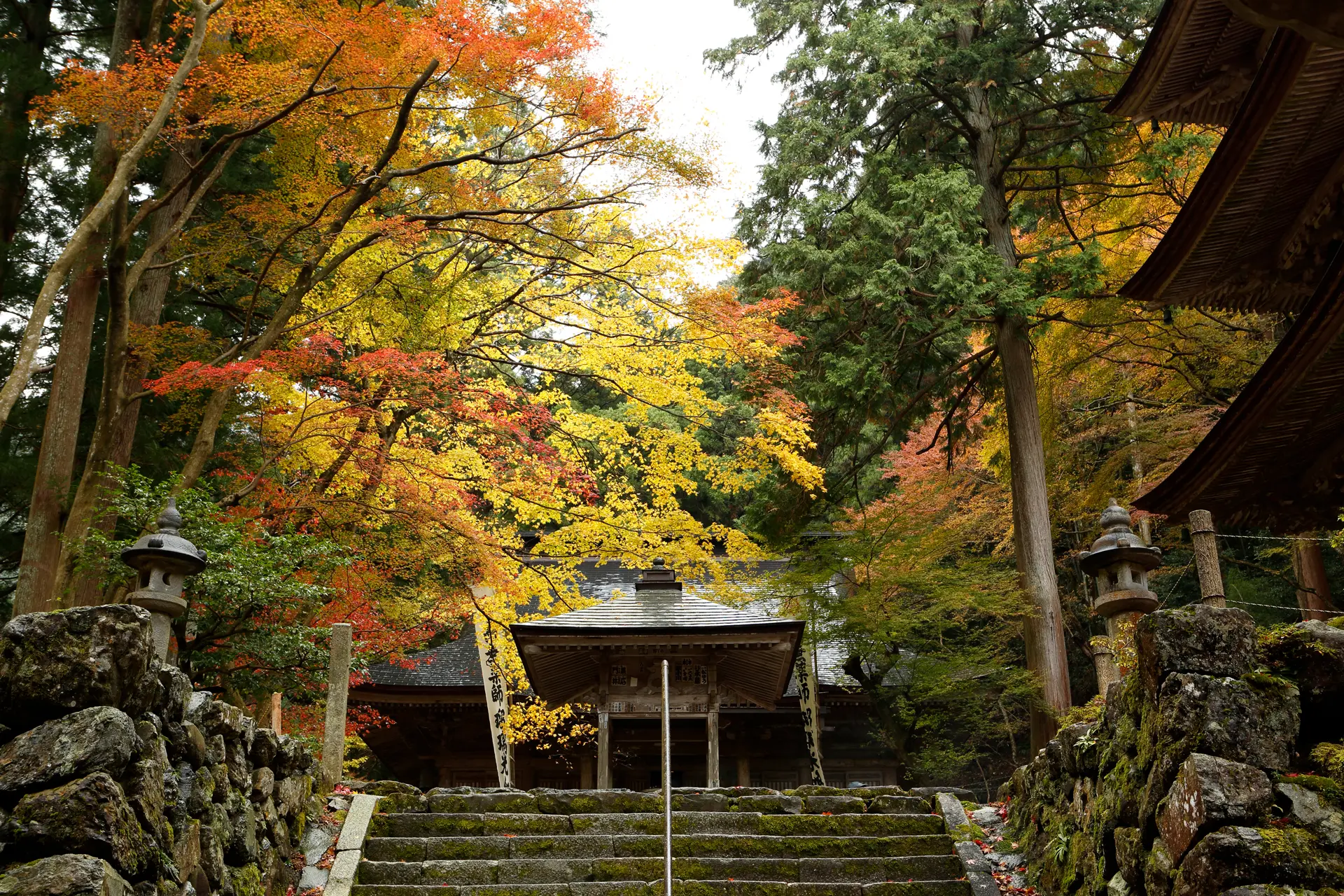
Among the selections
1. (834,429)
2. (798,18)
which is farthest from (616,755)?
(798,18)

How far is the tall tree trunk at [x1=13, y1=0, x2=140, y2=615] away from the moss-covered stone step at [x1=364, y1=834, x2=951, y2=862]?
368cm

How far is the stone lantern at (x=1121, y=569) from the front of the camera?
6473mm

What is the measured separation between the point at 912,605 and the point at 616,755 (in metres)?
5.38

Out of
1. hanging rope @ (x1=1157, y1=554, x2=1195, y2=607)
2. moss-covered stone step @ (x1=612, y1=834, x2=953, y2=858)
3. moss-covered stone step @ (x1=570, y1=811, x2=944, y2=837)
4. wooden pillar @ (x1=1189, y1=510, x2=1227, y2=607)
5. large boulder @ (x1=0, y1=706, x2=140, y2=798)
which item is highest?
hanging rope @ (x1=1157, y1=554, x2=1195, y2=607)

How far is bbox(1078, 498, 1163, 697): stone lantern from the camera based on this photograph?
255 inches

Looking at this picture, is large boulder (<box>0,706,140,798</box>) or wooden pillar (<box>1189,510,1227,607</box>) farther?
wooden pillar (<box>1189,510,1227,607</box>)

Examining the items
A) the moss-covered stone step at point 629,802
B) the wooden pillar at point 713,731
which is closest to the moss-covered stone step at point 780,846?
the moss-covered stone step at point 629,802

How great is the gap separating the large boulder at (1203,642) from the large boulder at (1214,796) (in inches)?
17.2

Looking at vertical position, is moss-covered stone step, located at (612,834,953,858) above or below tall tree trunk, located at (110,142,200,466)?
below

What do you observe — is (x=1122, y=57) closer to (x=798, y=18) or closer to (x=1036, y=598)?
(x=798, y=18)

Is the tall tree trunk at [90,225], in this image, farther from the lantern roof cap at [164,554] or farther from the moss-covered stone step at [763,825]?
the moss-covered stone step at [763,825]

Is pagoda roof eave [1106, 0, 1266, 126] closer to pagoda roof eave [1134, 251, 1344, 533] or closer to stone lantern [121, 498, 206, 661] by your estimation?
pagoda roof eave [1134, 251, 1344, 533]

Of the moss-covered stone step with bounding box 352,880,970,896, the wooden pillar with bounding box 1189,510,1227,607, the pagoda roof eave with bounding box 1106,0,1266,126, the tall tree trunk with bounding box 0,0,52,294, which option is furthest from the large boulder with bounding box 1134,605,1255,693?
the tall tree trunk with bounding box 0,0,52,294

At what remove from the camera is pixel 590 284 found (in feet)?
37.6
